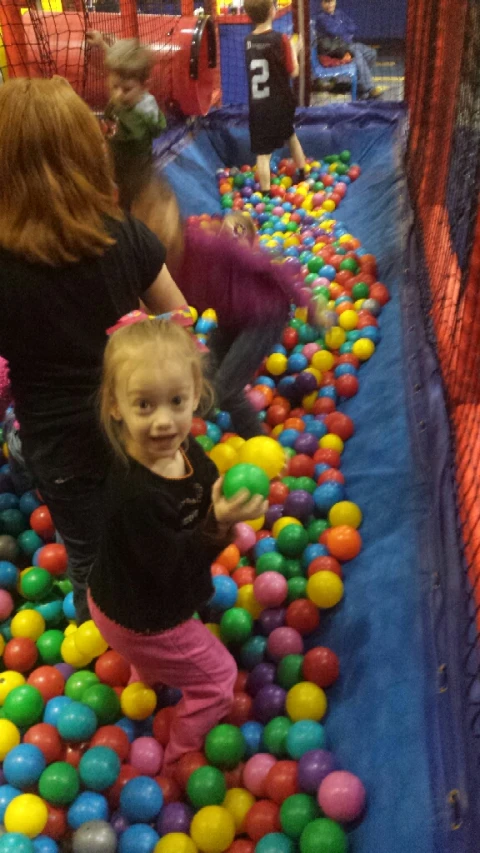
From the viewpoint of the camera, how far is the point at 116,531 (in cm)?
123

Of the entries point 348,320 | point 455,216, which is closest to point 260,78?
point 348,320

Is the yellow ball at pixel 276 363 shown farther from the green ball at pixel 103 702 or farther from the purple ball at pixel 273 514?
the green ball at pixel 103 702

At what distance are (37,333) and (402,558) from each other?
95 cm

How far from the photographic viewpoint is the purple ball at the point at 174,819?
144cm

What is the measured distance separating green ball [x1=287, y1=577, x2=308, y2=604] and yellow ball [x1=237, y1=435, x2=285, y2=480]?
46 cm

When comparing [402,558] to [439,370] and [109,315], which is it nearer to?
[439,370]

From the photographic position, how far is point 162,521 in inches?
46.3

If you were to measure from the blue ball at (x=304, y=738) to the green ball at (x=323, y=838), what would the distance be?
17cm

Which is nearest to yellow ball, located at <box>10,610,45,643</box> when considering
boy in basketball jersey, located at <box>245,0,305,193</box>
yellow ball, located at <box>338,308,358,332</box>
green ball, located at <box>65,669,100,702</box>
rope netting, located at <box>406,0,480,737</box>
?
green ball, located at <box>65,669,100,702</box>

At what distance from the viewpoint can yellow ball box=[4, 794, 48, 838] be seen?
141 cm

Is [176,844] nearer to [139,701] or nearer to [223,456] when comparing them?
[139,701]

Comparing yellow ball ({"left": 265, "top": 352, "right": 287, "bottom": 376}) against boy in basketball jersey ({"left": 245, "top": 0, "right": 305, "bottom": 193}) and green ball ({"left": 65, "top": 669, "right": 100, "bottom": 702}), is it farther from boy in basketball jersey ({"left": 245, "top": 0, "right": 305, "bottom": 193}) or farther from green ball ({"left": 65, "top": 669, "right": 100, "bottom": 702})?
boy in basketball jersey ({"left": 245, "top": 0, "right": 305, "bottom": 193})

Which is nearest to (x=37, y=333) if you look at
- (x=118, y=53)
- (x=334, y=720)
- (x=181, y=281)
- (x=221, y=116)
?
(x=181, y=281)

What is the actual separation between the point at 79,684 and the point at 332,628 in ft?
2.05
